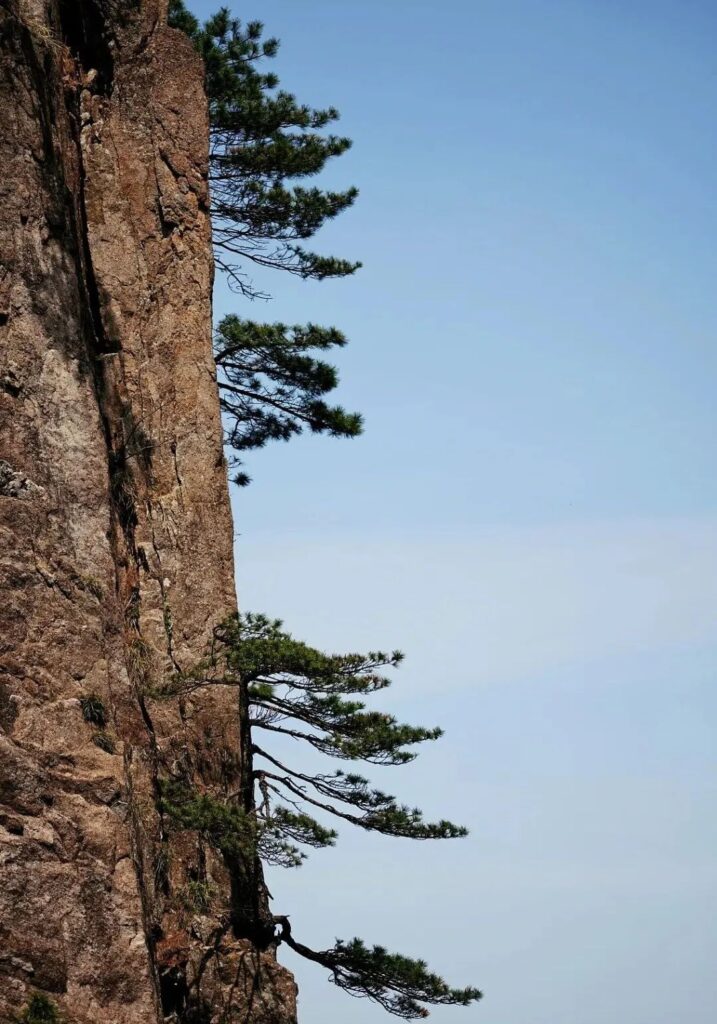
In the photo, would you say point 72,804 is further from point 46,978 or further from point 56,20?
point 56,20

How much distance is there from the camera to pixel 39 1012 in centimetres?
1138

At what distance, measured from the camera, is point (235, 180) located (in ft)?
67.9

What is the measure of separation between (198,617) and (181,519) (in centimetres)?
121

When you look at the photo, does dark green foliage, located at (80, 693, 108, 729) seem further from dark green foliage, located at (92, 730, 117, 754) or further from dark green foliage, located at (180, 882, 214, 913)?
dark green foliage, located at (180, 882, 214, 913)

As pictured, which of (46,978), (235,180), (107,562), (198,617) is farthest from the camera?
(235,180)

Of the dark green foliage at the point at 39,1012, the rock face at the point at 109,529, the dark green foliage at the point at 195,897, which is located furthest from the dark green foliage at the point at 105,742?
the dark green foliage at the point at 195,897

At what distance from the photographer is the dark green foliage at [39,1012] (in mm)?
11289

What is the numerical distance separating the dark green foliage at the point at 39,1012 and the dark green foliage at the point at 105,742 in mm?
2200

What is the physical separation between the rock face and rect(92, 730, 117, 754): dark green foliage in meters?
0.04

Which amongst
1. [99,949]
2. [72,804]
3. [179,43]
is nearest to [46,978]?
[99,949]

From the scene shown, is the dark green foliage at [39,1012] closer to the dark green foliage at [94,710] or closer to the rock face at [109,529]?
the rock face at [109,529]

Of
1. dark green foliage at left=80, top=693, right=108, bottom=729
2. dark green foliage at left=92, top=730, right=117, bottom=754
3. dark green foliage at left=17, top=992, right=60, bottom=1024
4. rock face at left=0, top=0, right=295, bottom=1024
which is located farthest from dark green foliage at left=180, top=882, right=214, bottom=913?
dark green foliage at left=17, top=992, right=60, bottom=1024

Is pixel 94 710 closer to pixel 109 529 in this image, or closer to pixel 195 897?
pixel 109 529

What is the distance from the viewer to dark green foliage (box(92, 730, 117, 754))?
12.8 m
